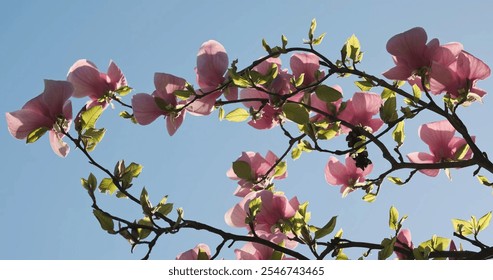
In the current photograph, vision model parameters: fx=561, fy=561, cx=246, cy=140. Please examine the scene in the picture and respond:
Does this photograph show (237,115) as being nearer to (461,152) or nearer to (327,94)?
(327,94)

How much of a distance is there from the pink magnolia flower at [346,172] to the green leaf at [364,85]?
183 millimetres

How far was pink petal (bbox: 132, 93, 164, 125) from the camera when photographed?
126 centimetres

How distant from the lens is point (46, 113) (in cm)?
119

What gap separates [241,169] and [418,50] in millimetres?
485

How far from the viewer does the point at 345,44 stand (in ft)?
4.45

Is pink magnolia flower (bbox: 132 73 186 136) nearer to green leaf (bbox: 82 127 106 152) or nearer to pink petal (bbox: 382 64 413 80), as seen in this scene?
green leaf (bbox: 82 127 106 152)

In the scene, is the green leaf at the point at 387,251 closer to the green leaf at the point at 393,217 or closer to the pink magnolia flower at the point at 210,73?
the green leaf at the point at 393,217

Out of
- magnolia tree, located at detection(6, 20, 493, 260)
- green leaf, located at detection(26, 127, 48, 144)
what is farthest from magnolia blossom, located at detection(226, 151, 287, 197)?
green leaf, located at detection(26, 127, 48, 144)

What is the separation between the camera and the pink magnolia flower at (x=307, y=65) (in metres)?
1.38

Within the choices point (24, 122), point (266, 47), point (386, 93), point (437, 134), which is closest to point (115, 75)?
point (24, 122)

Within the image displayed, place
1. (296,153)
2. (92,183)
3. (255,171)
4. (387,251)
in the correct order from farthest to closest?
(296,153)
(255,171)
(92,183)
(387,251)

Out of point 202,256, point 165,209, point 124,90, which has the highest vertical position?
point 124,90

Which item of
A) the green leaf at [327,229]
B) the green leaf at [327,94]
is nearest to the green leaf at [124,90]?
the green leaf at [327,94]

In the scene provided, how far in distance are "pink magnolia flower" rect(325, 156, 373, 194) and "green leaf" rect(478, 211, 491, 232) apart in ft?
0.98
